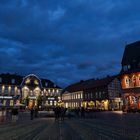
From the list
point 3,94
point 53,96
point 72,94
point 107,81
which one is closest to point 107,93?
point 107,81

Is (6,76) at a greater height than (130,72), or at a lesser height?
greater

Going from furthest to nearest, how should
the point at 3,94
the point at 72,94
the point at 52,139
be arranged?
1. the point at 72,94
2. the point at 3,94
3. the point at 52,139

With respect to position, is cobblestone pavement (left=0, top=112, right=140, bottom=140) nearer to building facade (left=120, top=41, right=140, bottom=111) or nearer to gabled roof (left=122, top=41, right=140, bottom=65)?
building facade (left=120, top=41, right=140, bottom=111)

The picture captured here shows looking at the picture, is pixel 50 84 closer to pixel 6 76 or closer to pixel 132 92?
pixel 6 76

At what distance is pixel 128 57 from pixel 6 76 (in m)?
51.4

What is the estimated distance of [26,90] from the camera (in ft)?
264

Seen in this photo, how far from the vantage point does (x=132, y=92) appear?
43094mm

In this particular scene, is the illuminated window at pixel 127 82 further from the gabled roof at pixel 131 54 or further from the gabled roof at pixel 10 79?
the gabled roof at pixel 10 79

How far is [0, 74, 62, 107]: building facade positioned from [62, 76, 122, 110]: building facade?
12.1 meters

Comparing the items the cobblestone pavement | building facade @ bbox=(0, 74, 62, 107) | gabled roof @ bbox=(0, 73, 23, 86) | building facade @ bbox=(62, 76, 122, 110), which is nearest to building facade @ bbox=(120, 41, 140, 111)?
building facade @ bbox=(62, 76, 122, 110)

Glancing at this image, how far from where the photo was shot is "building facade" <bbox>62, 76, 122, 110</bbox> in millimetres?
58031

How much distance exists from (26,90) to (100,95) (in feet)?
109

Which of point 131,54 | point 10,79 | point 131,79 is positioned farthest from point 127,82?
point 10,79

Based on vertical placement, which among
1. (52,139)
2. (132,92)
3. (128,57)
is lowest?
(52,139)
